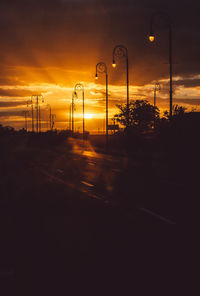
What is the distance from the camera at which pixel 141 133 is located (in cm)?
4516

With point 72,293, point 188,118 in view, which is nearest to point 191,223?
point 72,293

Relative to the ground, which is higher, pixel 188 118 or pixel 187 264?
pixel 188 118

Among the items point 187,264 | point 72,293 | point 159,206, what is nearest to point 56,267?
point 72,293

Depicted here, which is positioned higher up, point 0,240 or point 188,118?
point 188,118

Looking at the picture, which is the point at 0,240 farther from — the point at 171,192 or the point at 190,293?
the point at 171,192

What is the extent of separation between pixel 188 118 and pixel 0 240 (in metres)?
20.7

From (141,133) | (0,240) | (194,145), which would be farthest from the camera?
(141,133)

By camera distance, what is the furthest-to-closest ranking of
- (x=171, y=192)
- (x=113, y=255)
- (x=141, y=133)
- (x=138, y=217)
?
(x=141, y=133), (x=171, y=192), (x=138, y=217), (x=113, y=255)

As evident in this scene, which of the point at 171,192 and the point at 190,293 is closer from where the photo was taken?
the point at 190,293

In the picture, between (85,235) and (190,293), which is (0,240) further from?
(190,293)

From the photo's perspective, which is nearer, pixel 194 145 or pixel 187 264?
pixel 187 264

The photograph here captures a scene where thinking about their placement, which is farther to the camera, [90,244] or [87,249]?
[90,244]

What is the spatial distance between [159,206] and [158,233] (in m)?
3.08

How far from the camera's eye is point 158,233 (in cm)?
738
